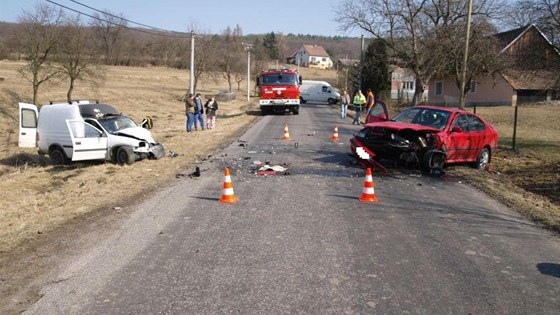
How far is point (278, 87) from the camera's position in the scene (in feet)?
104

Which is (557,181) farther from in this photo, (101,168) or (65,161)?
(65,161)

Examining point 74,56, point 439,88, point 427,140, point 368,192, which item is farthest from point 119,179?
point 439,88

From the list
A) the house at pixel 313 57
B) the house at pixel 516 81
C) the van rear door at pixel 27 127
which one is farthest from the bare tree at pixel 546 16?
the house at pixel 313 57

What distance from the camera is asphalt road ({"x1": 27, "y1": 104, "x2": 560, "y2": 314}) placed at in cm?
446

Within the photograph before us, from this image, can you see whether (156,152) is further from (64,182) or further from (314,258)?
(314,258)

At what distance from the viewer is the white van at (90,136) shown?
13992 mm

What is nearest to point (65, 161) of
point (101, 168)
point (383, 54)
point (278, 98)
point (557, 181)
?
point (101, 168)

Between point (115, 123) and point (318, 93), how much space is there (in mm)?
40240

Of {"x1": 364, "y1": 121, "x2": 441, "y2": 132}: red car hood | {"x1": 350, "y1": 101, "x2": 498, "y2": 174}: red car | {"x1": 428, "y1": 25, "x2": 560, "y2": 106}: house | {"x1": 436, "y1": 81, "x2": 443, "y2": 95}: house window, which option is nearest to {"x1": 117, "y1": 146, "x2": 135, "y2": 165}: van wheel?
{"x1": 350, "y1": 101, "x2": 498, "y2": 174}: red car

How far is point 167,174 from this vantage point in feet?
37.3

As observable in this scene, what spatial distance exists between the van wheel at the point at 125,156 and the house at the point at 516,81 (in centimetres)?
1496

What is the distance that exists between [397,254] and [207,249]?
2.18 m

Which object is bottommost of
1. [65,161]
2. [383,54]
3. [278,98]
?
[65,161]

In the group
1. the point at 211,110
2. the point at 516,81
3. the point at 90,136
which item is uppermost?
the point at 516,81
